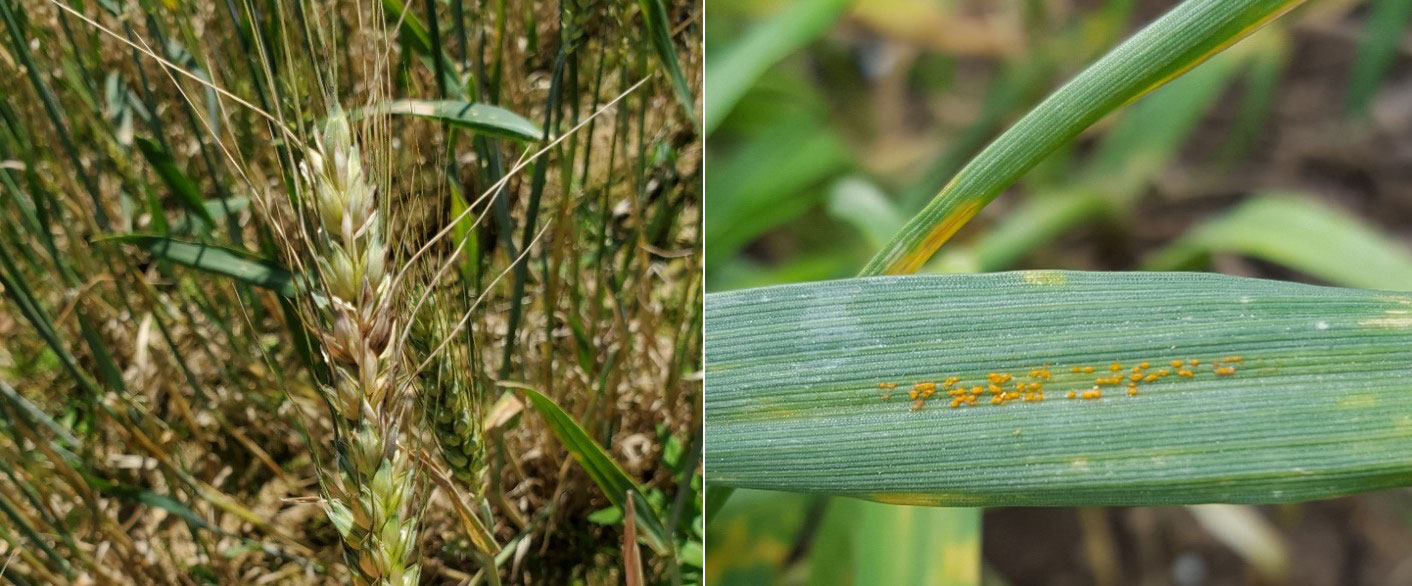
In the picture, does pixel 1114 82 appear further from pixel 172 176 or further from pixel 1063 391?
pixel 172 176

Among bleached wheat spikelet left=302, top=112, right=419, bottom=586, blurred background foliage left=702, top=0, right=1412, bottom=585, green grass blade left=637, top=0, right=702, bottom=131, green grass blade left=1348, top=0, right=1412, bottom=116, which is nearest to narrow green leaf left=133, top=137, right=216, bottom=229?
bleached wheat spikelet left=302, top=112, right=419, bottom=586

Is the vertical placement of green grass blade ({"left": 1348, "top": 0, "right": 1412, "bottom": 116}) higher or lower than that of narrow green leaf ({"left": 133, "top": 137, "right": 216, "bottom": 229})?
higher

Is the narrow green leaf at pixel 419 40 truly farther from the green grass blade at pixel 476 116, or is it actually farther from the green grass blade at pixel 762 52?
the green grass blade at pixel 762 52

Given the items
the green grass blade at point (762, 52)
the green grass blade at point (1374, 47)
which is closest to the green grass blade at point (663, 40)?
the green grass blade at point (762, 52)

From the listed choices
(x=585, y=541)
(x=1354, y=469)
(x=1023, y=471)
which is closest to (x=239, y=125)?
(x=585, y=541)

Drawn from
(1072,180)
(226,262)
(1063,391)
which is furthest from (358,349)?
(1072,180)

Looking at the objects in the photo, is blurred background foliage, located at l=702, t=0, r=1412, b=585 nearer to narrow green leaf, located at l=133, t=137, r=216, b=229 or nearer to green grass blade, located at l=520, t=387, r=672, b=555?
green grass blade, located at l=520, t=387, r=672, b=555

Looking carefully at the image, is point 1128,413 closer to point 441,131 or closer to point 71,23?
point 441,131
